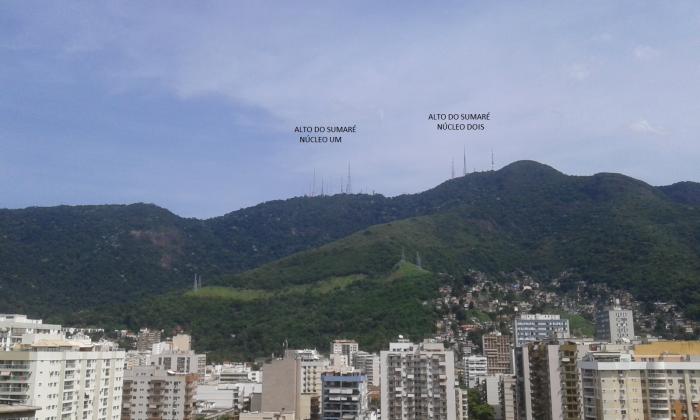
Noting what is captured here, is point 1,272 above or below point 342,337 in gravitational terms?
above

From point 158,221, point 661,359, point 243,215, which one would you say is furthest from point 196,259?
point 661,359

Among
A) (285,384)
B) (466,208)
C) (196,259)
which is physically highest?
(466,208)

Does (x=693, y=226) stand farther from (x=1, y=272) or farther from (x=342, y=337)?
(x=1, y=272)

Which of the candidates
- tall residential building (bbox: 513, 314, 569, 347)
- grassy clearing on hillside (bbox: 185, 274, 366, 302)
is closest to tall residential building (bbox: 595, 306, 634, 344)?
tall residential building (bbox: 513, 314, 569, 347)

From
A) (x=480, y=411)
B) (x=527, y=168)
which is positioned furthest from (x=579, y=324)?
(x=527, y=168)

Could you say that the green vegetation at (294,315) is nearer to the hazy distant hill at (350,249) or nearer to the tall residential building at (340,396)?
the hazy distant hill at (350,249)
